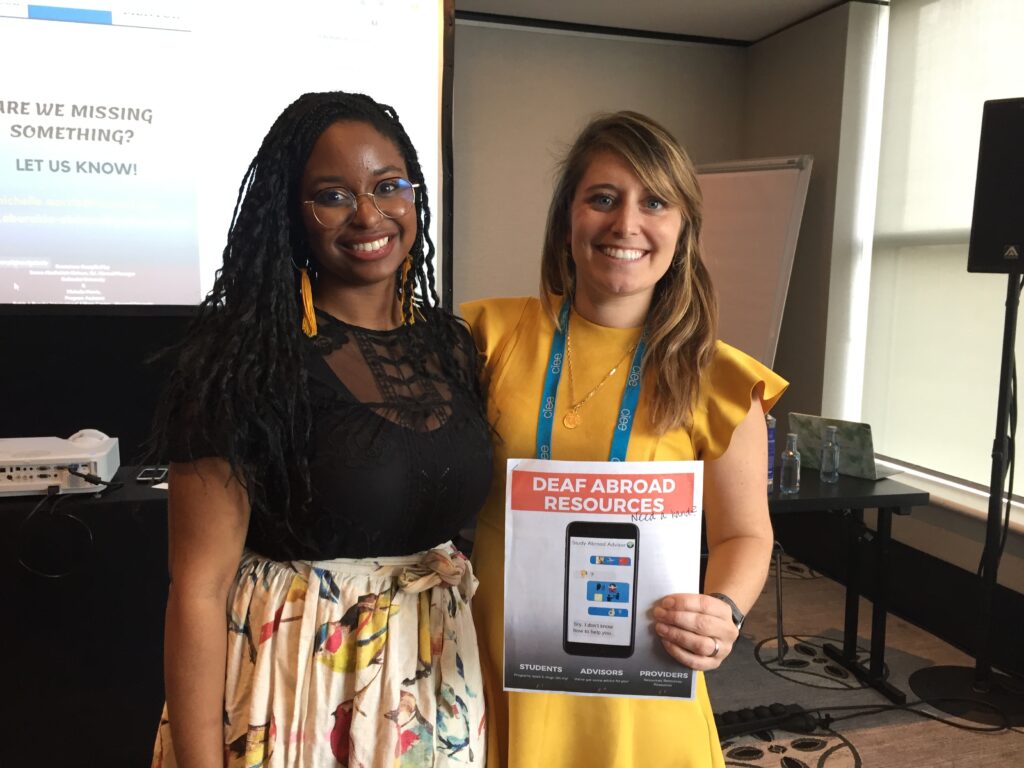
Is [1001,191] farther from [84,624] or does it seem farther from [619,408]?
[84,624]

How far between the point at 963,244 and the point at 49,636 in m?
3.80

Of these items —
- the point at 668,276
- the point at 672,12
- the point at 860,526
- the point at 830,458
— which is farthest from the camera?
the point at 672,12

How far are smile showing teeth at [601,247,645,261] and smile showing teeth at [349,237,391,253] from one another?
1.11ft

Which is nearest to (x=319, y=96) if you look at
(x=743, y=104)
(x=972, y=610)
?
(x=972, y=610)

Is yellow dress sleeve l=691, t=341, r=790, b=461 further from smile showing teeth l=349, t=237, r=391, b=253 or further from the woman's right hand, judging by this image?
the woman's right hand

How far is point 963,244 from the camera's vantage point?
3531 millimetres

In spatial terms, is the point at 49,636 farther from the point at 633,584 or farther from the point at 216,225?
the point at 633,584

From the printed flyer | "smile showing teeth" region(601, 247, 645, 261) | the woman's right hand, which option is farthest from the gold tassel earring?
"smile showing teeth" region(601, 247, 645, 261)

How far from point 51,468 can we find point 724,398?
1889 millimetres

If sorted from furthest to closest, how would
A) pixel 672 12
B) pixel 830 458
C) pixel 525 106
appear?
1. pixel 525 106
2. pixel 672 12
3. pixel 830 458

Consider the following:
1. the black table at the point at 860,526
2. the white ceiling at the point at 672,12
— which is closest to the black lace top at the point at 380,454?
the black table at the point at 860,526

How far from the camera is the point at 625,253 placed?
45.4 inches

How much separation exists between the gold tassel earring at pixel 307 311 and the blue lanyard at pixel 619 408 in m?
0.35

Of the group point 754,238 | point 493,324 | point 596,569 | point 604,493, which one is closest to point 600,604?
point 596,569
